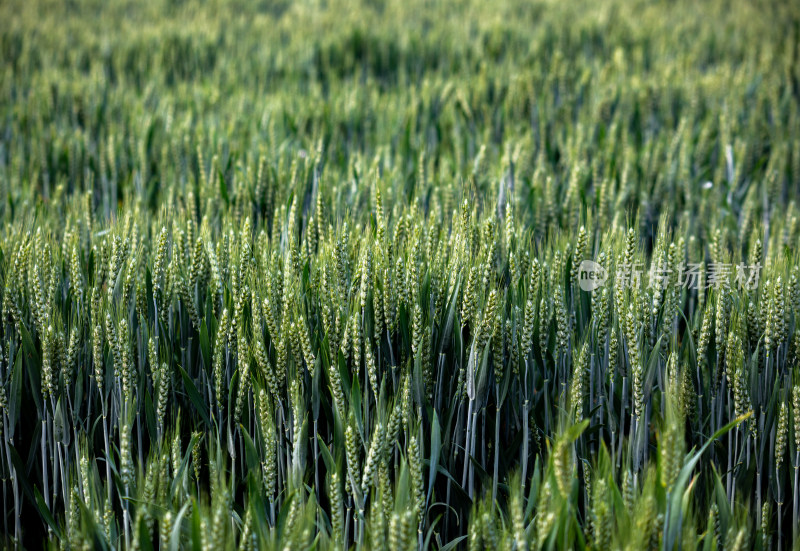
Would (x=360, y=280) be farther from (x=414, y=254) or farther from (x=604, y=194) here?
(x=604, y=194)

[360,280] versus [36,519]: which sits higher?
[360,280]

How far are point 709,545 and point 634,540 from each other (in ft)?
0.63

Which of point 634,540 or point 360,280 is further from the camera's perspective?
point 360,280

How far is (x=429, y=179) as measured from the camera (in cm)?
266

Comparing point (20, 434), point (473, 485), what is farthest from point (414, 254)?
point (20, 434)

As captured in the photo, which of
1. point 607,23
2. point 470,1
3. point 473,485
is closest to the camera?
point 473,485

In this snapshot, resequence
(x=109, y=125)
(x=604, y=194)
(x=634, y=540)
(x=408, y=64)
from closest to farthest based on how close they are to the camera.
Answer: (x=634, y=540)
(x=604, y=194)
(x=109, y=125)
(x=408, y=64)

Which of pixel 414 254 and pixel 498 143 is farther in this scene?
pixel 498 143

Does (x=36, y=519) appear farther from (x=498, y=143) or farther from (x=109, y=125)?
(x=498, y=143)

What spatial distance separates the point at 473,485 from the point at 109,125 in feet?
9.54

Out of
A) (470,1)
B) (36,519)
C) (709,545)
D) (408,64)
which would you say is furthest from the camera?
(470,1)

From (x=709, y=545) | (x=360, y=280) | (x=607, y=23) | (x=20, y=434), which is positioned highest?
(x=607, y=23)

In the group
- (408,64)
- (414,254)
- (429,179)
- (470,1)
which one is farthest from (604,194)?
(470,1)

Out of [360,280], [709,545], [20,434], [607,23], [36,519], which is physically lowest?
[36,519]
